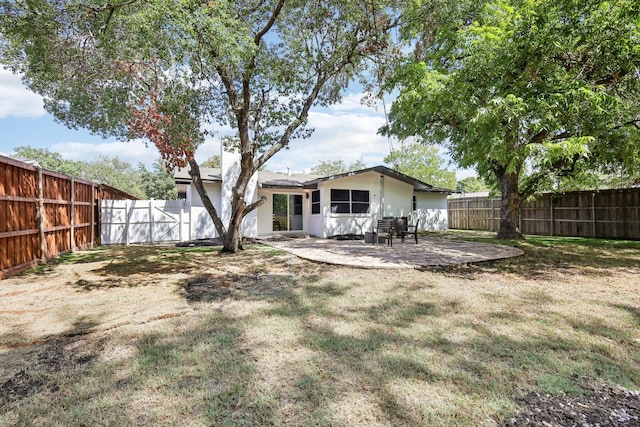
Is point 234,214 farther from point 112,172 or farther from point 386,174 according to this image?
point 112,172

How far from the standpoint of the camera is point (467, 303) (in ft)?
14.6

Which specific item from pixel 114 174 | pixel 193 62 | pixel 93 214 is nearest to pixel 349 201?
pixel 193 62

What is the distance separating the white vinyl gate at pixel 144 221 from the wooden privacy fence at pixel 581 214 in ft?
55.0

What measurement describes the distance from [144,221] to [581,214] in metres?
19.1

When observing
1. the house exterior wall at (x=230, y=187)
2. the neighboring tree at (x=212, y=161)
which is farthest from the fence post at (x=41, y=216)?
the neighboring tree at (x=212, y=161)

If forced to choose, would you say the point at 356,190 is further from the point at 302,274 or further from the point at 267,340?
the point at 267,340

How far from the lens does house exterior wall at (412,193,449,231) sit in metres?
18.7

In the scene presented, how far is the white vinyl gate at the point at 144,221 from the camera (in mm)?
12242

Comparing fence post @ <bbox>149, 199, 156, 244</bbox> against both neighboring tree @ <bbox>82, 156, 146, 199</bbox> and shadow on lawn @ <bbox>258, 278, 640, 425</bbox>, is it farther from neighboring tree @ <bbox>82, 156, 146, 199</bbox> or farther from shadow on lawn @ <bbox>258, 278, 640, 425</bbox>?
neighboring tree @ <bbox>82, 156, 146, 199</bbox>

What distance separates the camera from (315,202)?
14.7 m

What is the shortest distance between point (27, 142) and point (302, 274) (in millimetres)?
51088

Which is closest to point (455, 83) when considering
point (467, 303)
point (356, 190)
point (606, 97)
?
point (606, 97)

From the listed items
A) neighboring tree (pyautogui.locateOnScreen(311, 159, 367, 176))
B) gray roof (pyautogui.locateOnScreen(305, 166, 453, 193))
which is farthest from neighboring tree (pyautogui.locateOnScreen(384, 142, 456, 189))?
neighboring tree (pyautogui.locateOnScreen(311, 159, 367, 176))

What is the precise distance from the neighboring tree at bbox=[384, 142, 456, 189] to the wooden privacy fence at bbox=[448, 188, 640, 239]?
43.0 feet
